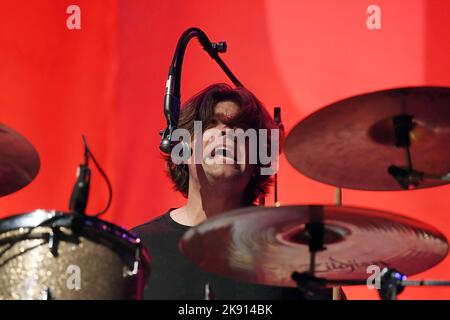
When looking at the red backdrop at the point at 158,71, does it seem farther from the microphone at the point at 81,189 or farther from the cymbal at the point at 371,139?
the microphone at the point at 81,189

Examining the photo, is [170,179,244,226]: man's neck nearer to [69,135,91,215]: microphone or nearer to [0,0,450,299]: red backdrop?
[0,0,450,299]: red backdrop

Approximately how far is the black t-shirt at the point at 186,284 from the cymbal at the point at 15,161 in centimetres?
46

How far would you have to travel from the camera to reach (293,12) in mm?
2785

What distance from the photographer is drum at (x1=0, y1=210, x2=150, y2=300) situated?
1414mm

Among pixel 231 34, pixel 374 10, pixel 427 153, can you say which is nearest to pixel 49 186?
pixel 231 34

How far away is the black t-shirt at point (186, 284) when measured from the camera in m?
2.03

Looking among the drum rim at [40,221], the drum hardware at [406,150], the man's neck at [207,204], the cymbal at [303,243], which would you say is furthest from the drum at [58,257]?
the man's neck at [207,204]

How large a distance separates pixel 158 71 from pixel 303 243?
4.93ft

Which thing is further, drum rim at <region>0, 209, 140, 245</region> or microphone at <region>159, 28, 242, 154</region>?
microphone at <region>159, 28, 242, 154</region>

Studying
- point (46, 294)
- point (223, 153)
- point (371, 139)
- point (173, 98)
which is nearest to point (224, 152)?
point (223, 153)

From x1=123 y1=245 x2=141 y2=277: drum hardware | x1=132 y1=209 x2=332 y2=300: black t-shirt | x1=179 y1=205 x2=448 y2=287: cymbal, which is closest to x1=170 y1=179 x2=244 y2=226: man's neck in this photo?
x1=132 y1=209 x2=332 y2=300: black t-shirt

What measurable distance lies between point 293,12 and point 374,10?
0.30 m

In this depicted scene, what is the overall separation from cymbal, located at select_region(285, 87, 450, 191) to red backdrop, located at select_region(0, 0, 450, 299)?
32.6 inches
